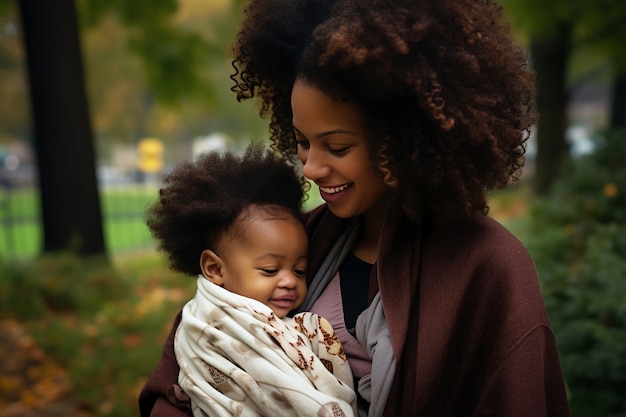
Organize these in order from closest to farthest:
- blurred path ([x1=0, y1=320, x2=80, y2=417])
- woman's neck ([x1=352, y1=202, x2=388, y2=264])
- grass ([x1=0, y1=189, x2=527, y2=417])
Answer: woman's neck ([x1=352, y1=202, x2=388, y2=264]), blurred path ([x1=0, y1=320, x2=80, y2=417]), grass ([x1=0, y1=189, x2=527, y2=417])

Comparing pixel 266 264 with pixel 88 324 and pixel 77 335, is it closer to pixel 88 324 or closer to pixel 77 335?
pixel 77 335

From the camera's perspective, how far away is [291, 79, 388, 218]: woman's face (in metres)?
2.07

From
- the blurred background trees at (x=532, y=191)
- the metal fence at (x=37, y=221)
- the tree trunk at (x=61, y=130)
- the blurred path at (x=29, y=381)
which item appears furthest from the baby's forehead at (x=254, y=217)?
the metal fence at (x=37, y=221)

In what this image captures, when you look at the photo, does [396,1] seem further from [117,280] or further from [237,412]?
[117,280]

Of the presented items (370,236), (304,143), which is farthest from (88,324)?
(304,143)

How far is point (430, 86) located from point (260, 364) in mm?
897

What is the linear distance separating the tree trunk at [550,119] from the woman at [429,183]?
10.5 metres

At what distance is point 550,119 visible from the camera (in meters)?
12.2

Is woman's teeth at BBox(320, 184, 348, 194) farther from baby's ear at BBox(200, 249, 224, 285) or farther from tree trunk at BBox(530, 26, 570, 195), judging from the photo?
tree trunk at BBox(530, 26, 570, 195)

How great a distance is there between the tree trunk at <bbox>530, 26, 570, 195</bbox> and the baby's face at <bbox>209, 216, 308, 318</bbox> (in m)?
10.4

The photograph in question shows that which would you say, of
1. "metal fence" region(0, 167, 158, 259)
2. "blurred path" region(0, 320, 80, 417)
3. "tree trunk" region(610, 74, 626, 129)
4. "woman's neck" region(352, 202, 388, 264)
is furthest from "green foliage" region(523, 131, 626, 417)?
"tree trunk" region(610, 74, 626, 129)

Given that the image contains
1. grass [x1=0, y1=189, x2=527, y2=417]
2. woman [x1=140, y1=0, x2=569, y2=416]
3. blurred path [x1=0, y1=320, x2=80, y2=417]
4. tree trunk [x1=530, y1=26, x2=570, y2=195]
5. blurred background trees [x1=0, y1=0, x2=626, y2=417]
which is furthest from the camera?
tree trunk [x1=530, y1=26, x2=570, y2=195]

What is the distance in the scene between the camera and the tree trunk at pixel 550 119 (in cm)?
1195

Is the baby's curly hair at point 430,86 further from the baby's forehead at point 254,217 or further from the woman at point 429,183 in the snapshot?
the baby's forehead at point 254,217
